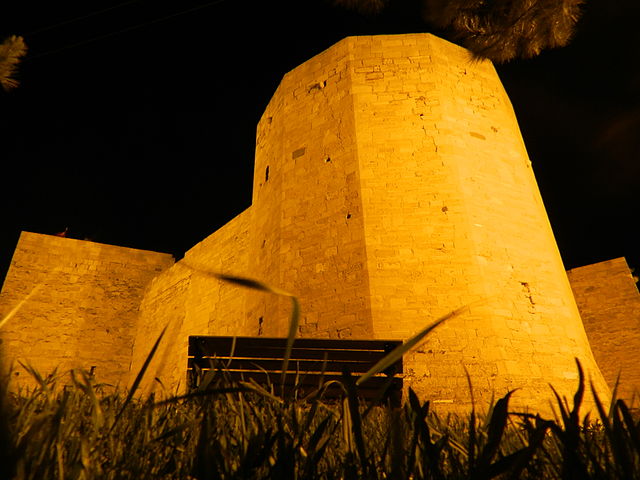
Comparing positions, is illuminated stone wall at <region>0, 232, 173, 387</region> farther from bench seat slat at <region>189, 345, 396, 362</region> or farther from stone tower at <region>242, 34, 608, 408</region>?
bench seat slat at <region>189, 345, 396, 362</region>

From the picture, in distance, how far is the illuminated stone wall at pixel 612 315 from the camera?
333 inches

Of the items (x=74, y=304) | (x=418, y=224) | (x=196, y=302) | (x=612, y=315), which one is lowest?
(x=612, y=315)

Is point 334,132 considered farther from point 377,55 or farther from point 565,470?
point 565,470

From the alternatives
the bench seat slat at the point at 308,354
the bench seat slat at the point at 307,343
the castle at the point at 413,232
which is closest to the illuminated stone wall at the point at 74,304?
the castle at the point at 413,232

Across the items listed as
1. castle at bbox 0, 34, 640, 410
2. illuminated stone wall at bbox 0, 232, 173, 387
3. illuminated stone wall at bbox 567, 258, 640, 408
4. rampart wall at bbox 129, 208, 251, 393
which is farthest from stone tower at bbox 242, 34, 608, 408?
illuminated stone wall at bbox 0, 232, 173, 387

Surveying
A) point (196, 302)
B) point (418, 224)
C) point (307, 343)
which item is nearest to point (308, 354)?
point (307, 343)

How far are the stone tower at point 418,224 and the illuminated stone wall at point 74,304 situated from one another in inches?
224

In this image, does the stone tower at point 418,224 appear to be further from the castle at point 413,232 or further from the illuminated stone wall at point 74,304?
the illuminated stone wall at point 74,304

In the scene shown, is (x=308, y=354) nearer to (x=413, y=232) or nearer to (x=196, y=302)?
(x=413, y=232)

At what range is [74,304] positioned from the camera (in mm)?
10461

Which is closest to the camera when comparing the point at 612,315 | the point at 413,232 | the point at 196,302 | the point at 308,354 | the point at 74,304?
the point at 308,354

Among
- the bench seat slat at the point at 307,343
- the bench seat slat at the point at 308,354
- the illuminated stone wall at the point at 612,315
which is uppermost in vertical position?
the illuminated stone wall at the point at 612,315

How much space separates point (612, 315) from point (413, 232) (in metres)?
5.98

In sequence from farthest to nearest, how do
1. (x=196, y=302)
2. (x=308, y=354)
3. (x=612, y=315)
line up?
(x=196, y=302) < (x=612, y=315) < (x=308, y=354)
